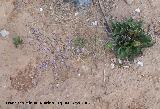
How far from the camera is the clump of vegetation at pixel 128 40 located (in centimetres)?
580

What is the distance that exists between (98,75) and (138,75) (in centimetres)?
54

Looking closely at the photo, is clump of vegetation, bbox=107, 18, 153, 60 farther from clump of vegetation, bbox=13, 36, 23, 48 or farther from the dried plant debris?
clump of vegetation, bbox=13, 36, 23, 48

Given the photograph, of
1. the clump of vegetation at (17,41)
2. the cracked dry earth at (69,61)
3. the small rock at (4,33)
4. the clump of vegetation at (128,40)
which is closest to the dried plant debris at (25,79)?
the cracked dry earth at (69,61)

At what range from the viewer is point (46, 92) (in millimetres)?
5750

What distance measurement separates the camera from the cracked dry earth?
18.7ft

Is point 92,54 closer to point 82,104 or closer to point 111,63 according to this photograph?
point 111,63

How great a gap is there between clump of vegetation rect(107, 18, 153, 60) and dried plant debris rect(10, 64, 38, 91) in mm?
1099

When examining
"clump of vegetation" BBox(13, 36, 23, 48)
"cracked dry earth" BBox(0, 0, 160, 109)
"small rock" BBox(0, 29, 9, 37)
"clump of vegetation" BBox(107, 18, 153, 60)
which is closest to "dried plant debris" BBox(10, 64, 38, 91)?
A: "cracked dry earth" BBox(0, 0, 160, 109)

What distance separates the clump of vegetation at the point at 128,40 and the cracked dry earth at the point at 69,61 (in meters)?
0.14

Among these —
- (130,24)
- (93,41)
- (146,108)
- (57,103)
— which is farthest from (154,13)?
(57,103)

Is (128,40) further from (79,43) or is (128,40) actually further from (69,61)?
(69,61)

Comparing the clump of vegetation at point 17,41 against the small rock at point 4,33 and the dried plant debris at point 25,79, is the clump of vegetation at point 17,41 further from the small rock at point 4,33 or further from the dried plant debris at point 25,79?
the dried plant debris at point 25,79

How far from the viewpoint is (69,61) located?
5922 millimetres

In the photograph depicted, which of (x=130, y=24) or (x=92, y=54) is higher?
(x=130, y=24)
